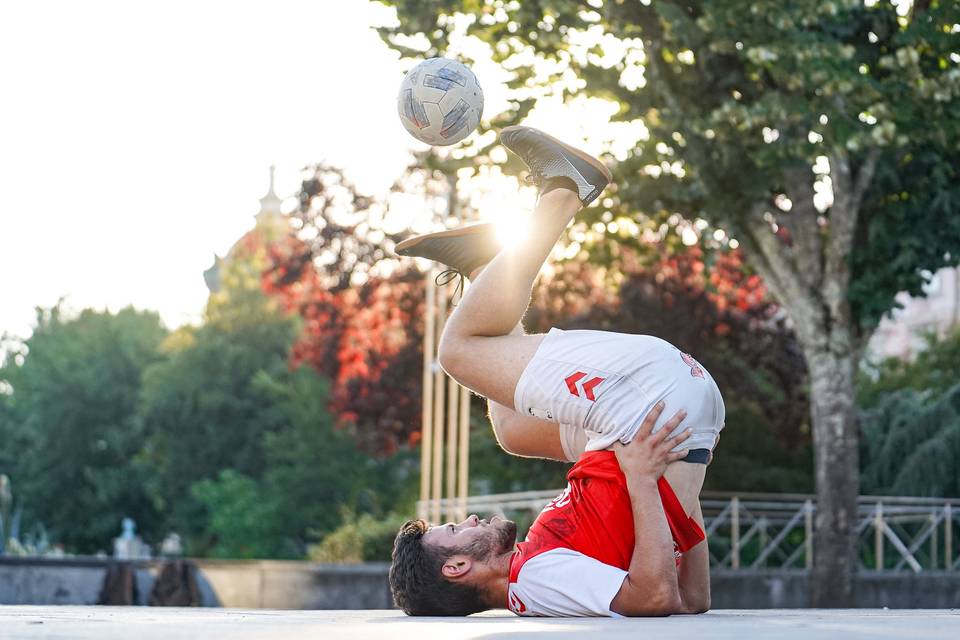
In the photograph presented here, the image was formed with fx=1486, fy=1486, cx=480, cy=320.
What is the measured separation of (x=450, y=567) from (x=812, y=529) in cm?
1657

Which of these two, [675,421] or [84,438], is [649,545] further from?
[84,438]

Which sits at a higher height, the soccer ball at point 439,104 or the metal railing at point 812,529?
the soccer ball at point 439,104

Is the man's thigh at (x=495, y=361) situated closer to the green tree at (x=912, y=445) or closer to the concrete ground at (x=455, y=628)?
the concrete ground at (x=455, y=628)

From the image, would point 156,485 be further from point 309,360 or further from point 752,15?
point 752,15

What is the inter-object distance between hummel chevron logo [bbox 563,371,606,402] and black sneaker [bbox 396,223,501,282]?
0.97 meters

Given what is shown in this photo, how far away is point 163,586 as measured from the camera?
17266 millimetres

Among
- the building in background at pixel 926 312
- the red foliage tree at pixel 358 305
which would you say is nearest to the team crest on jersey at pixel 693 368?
the red foliage tree at pixel 358 305

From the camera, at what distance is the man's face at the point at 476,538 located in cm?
642

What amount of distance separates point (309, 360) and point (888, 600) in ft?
50.3

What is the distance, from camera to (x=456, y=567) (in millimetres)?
6379

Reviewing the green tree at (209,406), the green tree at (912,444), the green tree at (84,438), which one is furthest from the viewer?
the green tree at (84,438)

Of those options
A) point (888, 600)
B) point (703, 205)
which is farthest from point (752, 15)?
point (888, 600)

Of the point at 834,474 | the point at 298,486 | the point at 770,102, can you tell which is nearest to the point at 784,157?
the point at 770,102

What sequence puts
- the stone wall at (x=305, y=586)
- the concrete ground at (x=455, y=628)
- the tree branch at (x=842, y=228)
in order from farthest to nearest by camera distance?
the stone wall at (x=305, y=586)
the tree branch at (x=842, y=228)
the concrete ground at (x=455, y=628)
